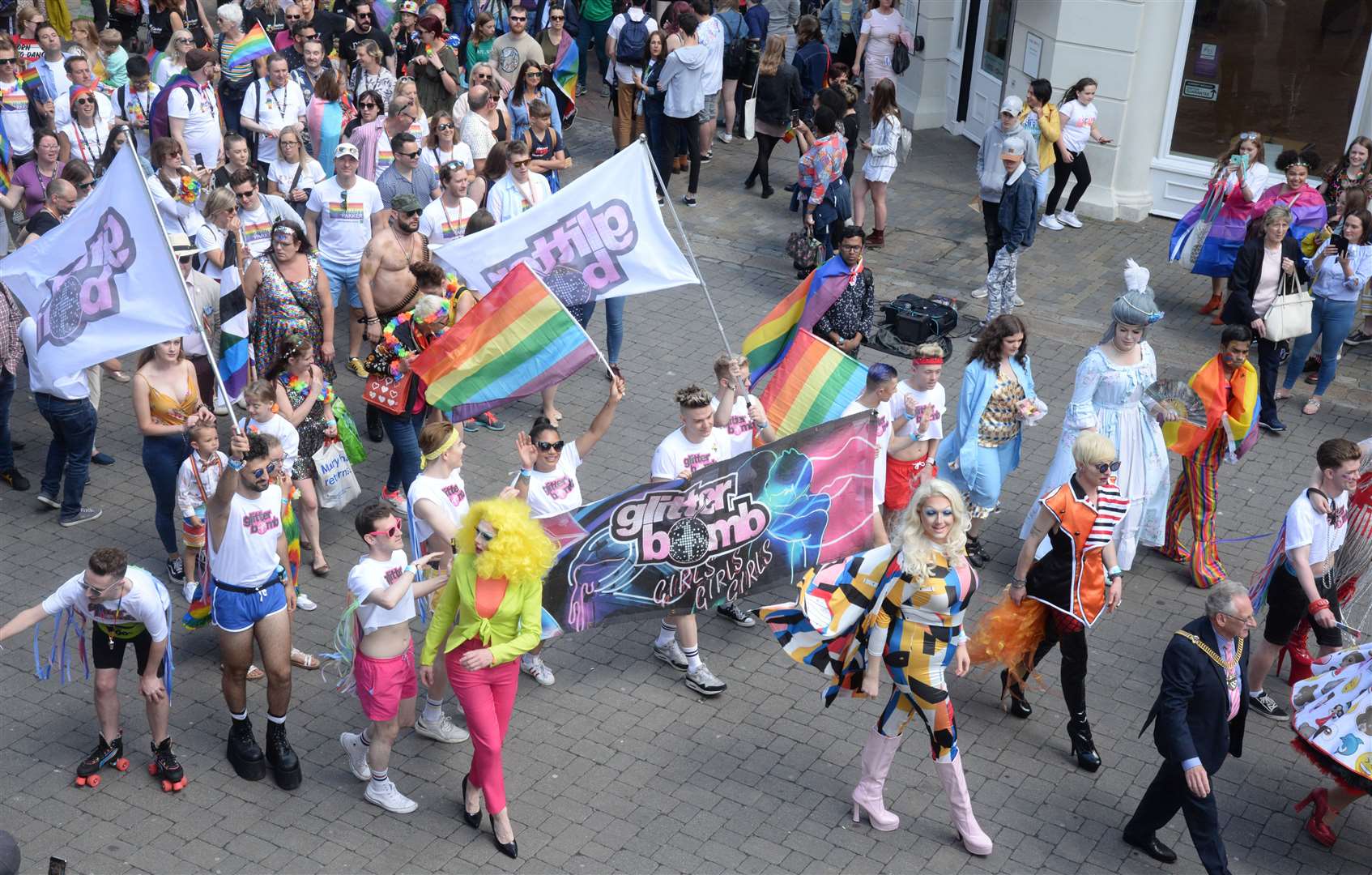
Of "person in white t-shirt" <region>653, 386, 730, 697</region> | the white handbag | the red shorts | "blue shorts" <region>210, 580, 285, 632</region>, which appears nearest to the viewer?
"blue shorts" <region>210, 580, 285, 632</region>

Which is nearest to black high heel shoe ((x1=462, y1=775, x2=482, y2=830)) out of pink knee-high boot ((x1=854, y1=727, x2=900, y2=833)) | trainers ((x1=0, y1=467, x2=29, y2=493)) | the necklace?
pink knee-high boot ((x1=854, y1=727, x2=900, y2=833))

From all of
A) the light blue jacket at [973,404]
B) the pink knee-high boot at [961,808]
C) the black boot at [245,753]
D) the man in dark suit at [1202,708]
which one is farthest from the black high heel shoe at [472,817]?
the light blue jacket at [973,404]

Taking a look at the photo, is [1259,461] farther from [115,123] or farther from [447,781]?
[115,123]

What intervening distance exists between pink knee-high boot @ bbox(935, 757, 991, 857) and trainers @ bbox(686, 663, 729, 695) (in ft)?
4.94

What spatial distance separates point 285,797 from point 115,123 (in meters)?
8.08

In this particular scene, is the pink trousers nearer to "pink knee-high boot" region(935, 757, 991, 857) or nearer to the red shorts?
"pink knee-high boot" region(935, 757, 991, 857)

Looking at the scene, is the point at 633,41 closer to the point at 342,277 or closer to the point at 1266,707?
the point at 342,277

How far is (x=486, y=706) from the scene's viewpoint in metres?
6.61

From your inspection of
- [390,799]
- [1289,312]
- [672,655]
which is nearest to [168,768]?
[390,799]

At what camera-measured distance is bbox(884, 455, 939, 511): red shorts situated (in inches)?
340

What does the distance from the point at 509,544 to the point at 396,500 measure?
3.45 metres

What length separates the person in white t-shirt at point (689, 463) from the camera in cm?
782

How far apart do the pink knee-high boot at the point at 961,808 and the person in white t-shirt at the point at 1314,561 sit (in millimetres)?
2142

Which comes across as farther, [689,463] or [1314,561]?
[689,463]
